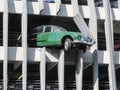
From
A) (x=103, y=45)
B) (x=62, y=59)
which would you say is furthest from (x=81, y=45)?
(x=103, y=45)

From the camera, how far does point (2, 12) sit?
3281cm

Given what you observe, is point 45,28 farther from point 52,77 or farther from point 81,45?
point 52,77

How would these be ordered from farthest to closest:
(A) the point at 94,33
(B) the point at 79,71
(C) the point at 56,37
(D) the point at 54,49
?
1. (A) the point at 94,33
2. (B) the point at 79,71
3. (D) the point at 54,49
4. (C) the point at 56,37

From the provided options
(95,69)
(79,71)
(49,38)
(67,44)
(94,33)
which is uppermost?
(94,33)

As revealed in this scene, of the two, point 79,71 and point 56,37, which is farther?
point 79,71

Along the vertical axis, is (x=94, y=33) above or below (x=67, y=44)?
above

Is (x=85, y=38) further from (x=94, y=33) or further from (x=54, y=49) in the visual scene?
(x=94, y=33)

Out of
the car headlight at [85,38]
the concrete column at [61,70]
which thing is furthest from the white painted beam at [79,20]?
the concrete column at [61,70]

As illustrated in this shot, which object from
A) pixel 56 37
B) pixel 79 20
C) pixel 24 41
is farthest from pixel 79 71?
pixel 24 41

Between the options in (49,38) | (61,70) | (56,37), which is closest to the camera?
(56,37)

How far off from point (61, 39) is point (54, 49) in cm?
104

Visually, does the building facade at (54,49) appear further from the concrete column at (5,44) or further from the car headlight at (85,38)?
the car headlight at (85,38)

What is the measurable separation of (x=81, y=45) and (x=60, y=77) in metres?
2.24

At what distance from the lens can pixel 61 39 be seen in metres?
31.9
